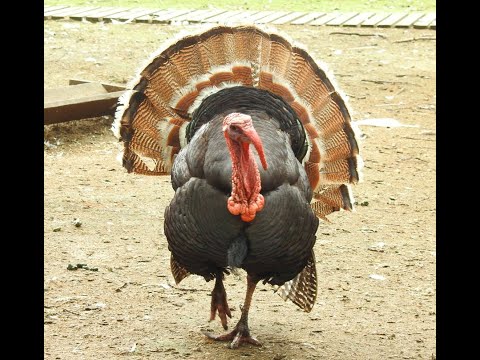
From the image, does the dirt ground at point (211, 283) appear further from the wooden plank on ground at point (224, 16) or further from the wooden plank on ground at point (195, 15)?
the wooden plank on ground at point (195, 15)

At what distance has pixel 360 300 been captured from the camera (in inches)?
189

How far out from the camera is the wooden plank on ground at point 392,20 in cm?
1160

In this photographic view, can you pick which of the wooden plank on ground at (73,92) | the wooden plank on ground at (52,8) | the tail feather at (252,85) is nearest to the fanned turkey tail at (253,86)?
the tail feather at (252,85)

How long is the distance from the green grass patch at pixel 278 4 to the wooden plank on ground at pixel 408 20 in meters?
0.43

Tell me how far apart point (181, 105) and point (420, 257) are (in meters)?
1.75

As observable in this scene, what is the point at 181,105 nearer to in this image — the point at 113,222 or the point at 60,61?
the point at 113,222

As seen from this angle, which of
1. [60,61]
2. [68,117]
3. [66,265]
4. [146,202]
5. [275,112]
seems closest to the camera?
[275,112]

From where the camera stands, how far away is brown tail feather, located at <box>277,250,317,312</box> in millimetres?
4465

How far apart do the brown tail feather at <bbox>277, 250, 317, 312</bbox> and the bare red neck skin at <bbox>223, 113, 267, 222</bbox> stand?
804mm

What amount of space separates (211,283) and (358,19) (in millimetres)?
7653

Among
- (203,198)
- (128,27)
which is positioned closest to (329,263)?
(203,198)

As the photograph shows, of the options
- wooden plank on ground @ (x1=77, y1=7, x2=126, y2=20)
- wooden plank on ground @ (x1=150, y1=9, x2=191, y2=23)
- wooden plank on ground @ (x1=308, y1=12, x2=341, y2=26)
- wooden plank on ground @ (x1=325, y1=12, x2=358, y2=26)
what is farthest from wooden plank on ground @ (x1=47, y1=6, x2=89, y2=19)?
wooden plank on ground @ (x1=325, y1=12, x2=358, y2=26)

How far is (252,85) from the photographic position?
15.3 feet

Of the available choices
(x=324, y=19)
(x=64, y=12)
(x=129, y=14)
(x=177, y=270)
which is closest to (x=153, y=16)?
(x=129, y=14)
